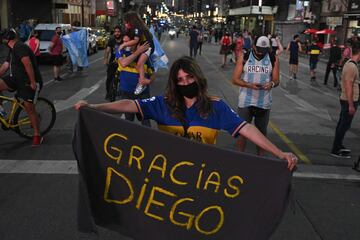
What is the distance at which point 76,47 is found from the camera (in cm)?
1739

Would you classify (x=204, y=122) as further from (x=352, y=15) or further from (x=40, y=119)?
(x=352, y=15)

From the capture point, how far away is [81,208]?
320 centimetres

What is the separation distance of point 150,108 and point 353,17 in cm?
3302

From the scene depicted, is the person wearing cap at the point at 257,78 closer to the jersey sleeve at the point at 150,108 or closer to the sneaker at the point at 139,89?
the sneaker at the point at 139,89

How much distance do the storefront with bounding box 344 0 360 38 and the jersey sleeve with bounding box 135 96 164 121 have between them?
3147cm

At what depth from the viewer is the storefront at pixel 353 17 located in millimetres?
32188

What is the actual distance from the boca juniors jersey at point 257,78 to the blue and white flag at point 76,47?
1270 centimetres

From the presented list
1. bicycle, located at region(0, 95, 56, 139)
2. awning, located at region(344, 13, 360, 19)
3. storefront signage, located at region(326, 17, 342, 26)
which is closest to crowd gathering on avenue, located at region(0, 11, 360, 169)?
bicycle, located at region(0, 95, 56, 139)

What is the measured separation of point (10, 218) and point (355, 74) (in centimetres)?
504

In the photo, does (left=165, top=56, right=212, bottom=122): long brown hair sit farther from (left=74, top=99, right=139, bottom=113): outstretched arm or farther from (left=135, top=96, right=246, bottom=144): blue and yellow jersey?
(left=74, top=99, right=139, bottom=113): outstretched arm

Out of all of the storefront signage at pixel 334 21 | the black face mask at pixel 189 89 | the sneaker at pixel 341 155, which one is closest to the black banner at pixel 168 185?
the black face mask at pixel 189 89

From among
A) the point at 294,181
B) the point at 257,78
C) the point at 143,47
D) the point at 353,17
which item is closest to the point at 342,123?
the point at 294,181

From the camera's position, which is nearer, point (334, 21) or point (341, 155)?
point (341, 155)

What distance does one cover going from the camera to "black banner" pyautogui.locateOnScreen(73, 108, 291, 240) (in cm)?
291
